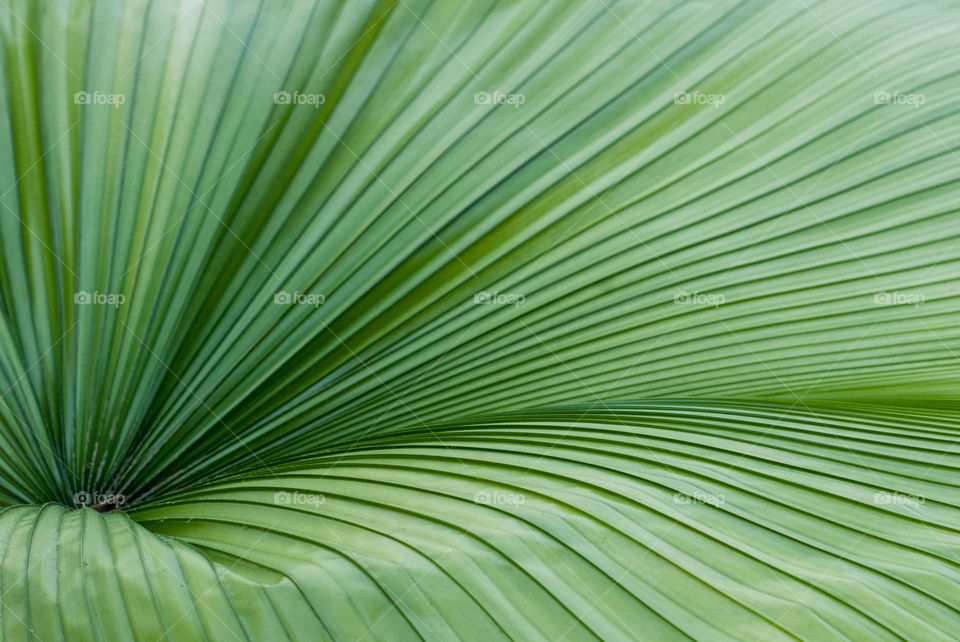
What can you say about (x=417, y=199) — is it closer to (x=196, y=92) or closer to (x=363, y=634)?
(x=196, y=92)

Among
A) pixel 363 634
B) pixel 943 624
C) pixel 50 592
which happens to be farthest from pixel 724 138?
pixel 50 592
